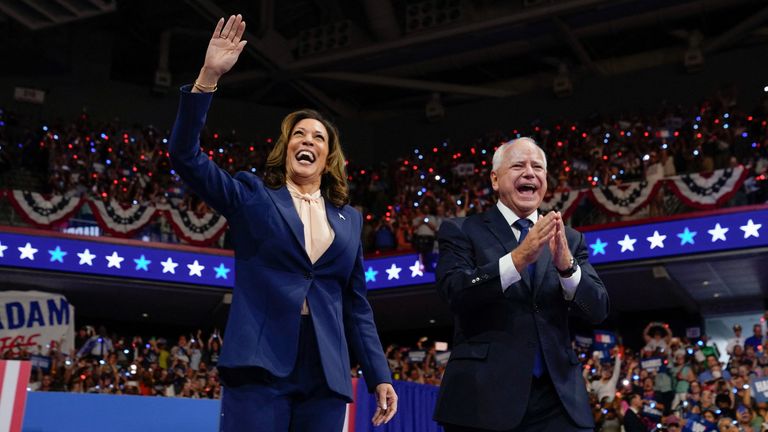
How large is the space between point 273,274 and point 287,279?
4cm

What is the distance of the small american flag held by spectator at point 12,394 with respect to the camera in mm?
3797

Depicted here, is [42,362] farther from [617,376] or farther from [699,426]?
[699,426]

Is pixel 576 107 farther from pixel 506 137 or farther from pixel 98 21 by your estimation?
pixel 98 21

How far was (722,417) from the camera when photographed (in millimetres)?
8086

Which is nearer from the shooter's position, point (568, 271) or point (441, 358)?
point (568, 271)

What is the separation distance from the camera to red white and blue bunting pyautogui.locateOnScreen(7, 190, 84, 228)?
13.9 metres

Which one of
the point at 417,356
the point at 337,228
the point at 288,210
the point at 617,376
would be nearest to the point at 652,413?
the point at 617,376

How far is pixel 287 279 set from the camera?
2.47m

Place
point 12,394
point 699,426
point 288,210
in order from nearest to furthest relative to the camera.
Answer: point 288,210 → point 12,394 → point 699,426

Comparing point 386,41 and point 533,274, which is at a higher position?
point 386,41

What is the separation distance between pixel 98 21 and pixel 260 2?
385 centimetres

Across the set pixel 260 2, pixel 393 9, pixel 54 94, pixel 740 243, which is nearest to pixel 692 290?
pixel 740 243

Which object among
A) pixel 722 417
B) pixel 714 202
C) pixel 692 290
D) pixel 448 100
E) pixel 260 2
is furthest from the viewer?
pixel 448 100

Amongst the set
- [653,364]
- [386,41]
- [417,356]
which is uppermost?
[386,41]
